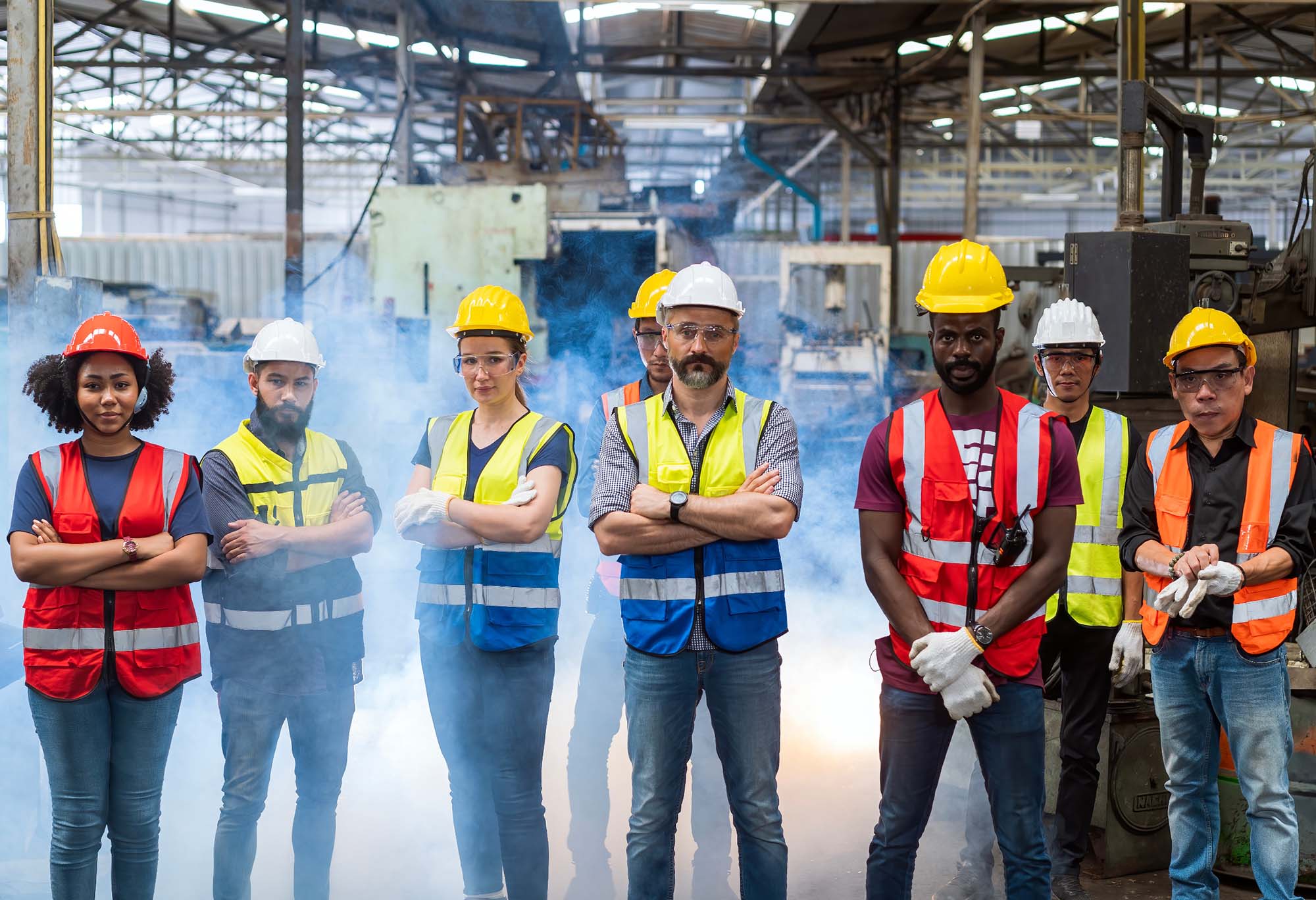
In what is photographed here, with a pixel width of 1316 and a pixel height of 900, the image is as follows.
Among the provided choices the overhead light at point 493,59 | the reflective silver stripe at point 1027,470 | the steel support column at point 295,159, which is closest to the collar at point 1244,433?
the reflective silver stripe at point 1027,470

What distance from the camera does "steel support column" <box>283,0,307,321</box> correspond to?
10031mm

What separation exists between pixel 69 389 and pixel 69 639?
675 mm

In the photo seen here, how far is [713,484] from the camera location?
3160 millimetres

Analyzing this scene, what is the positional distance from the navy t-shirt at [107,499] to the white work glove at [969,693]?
2.03 m

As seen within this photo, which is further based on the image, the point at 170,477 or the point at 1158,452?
the point at 1158,452

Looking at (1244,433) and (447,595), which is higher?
(1244,433)

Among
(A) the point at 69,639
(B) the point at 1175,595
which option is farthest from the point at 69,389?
(B) the point at 1175,595

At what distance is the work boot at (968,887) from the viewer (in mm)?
3871

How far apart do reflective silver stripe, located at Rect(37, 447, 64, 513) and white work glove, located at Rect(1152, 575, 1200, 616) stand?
3062mm

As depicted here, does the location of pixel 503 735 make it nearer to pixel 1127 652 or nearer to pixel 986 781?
pixel 986 781

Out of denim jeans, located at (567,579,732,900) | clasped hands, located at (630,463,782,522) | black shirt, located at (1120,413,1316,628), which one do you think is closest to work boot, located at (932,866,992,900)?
denim jeans, located at (567,579,732,900)

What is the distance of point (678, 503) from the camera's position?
9.91 ft

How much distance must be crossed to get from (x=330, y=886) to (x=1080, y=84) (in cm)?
1677

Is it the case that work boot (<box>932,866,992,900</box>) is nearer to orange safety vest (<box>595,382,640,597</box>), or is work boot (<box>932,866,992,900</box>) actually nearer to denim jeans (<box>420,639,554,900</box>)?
denim jeans (<box>420,639,554,900</box>)
